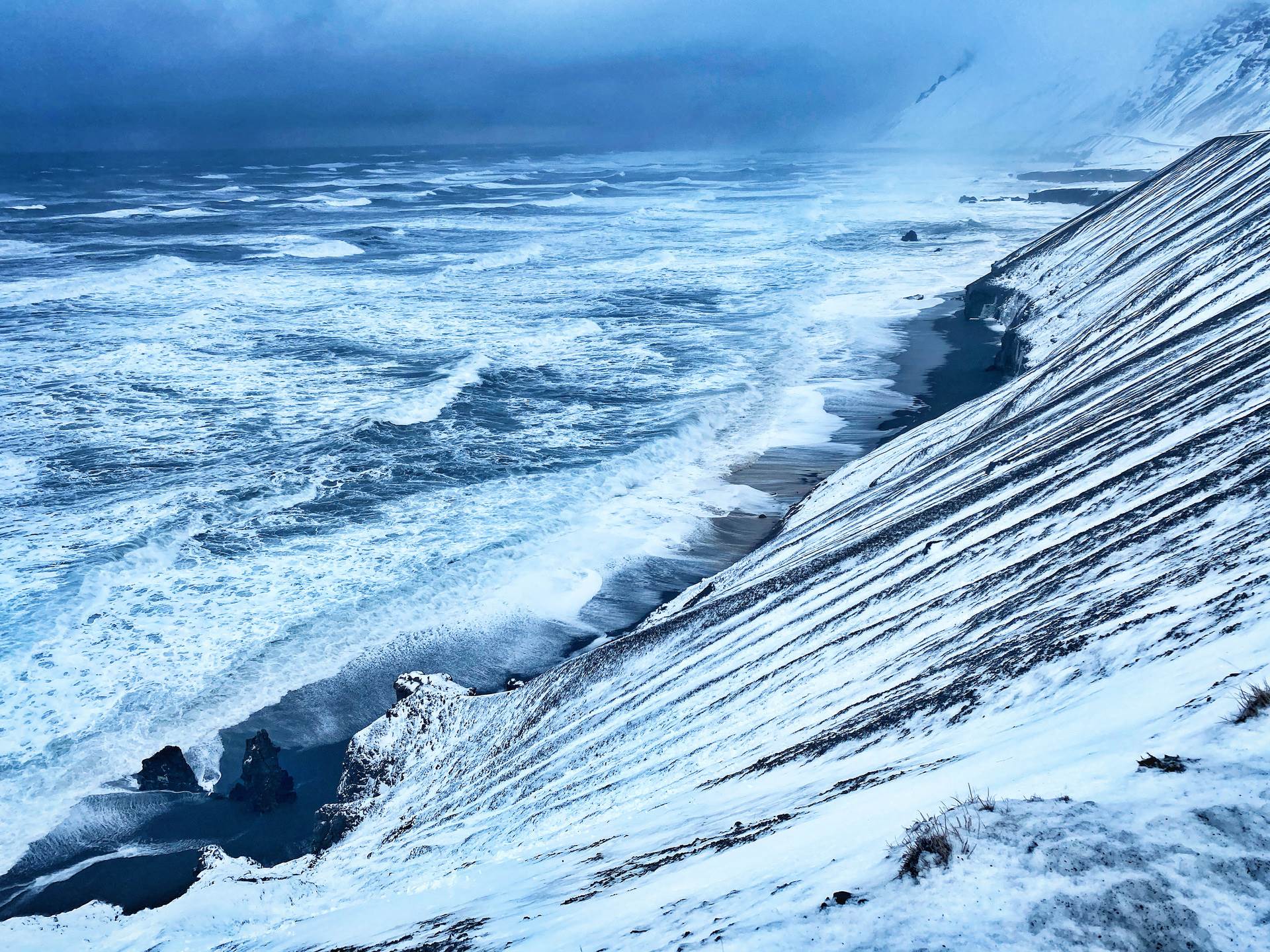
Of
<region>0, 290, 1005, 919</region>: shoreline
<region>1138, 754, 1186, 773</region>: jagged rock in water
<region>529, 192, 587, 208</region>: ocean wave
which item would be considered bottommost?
<region>0, 290, 1005, 919</region>: shoreline

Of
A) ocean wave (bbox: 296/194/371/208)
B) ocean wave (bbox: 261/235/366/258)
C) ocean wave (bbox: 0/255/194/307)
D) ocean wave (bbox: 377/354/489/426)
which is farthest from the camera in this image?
ocean wave (bbox: 296/194/371/208)

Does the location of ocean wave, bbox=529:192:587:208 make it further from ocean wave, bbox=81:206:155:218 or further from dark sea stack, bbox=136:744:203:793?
dark sea stack, bbox=136:744:203:793

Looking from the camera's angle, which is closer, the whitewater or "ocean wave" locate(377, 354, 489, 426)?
the whitewater

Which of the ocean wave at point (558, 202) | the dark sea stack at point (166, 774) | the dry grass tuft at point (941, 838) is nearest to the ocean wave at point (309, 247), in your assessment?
the ocean wave at point (558, 202)

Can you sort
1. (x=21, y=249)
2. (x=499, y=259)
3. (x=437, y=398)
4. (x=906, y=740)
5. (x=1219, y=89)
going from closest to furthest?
(x=906, y=740)
(x=437, y=398)
(x=499, y=259)
(x=21, y=249)
(x=1219, y=89)

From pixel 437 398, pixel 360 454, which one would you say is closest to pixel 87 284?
pixel 437 398

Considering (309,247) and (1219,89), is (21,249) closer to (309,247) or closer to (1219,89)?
(309,247)

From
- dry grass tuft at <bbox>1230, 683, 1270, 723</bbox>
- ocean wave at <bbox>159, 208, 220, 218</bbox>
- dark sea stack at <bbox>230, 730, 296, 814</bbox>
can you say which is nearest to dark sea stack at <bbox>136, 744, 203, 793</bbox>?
dark sea stack at <bbox>230, 730, 296, 814</bbox>

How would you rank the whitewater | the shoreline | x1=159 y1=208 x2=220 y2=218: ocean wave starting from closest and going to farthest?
the shoreline, the whitewater, x1=159 y1=208 x2=220 y2=218: ocean wave
